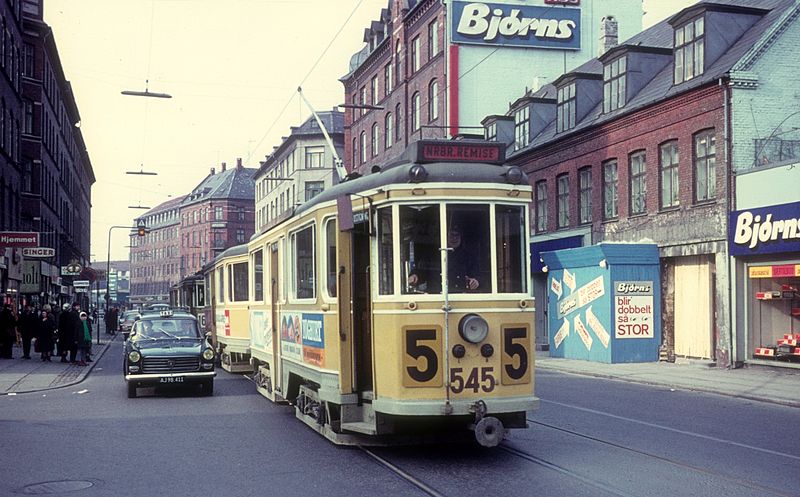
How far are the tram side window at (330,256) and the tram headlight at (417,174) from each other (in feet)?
4.77

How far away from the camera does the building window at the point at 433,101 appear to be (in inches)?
1732

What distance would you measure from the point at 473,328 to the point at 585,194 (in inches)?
901

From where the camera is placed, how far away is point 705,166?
24.6 m

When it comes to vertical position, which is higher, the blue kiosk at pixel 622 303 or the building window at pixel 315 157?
the building window at pixel 315 157

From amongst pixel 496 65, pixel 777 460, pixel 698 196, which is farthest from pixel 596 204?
pixel 777 460

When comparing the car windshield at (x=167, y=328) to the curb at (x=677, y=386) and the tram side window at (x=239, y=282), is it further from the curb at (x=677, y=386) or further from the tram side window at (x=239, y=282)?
the curb at (x=677, y=386)

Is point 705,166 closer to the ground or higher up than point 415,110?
closer to the ground

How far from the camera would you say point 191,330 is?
60.7 ft

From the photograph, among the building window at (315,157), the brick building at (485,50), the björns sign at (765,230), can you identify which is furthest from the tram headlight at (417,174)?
the building window at (315,157)

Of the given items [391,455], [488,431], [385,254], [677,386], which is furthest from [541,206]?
[488,431]

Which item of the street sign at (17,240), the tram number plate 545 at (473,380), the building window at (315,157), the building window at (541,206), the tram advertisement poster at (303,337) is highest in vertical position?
the building window at (315,157)

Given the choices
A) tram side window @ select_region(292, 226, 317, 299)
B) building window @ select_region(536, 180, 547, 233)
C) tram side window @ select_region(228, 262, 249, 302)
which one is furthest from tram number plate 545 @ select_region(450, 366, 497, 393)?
building window @ select_region(536, 180, 547, 233)

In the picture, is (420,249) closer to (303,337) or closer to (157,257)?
(303,337)

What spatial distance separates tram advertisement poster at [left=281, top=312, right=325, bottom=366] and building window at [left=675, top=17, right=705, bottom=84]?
16761 mm
